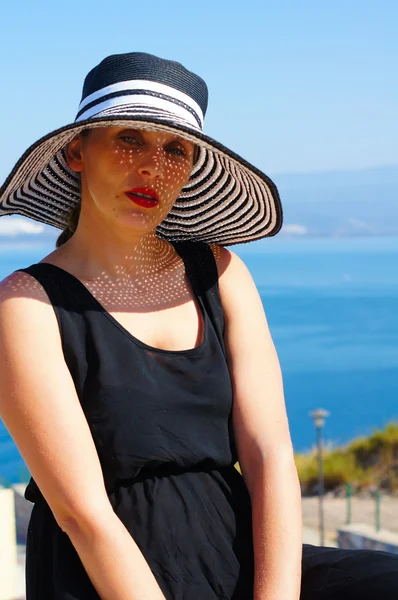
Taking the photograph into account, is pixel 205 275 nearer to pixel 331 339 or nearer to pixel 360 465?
pixel 360 465

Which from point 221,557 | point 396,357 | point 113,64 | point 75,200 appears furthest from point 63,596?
point 396,357

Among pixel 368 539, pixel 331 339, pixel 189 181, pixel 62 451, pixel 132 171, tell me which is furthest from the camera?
pixel 331 339

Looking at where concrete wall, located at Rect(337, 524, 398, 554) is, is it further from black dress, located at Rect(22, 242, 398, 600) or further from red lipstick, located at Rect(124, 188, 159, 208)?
red lipstick, located at Rect(124, 188, 159, 208)

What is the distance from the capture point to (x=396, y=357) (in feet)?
164

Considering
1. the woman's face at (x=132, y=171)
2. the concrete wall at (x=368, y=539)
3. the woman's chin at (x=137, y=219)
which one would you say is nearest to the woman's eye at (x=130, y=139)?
the woman's face at (x=132, y=171)

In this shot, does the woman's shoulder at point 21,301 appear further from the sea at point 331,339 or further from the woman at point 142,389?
the sea at point 331,339

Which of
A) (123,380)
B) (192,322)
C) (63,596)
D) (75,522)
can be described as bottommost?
(63,596)

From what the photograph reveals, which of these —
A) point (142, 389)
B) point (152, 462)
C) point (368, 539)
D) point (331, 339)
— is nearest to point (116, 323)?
point (142, 389)

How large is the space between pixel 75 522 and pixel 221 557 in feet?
0.82

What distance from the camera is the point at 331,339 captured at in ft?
186

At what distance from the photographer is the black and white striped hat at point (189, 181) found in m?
1.50

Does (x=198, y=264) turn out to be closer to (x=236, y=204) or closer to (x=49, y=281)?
(x=236, y=204)

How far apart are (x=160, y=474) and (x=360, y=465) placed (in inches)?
632

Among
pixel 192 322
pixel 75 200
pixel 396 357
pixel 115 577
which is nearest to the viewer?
pixel 115 577
